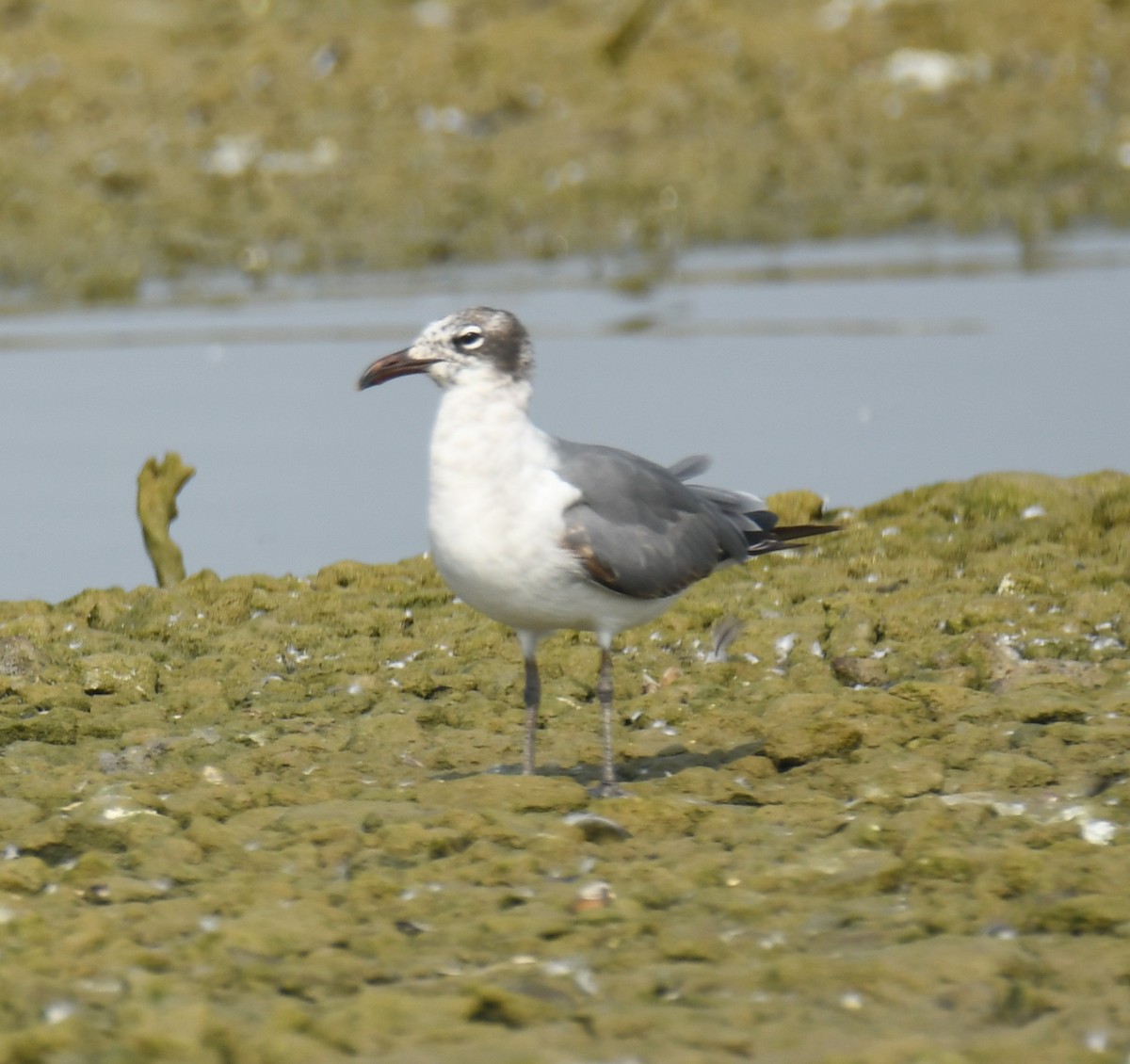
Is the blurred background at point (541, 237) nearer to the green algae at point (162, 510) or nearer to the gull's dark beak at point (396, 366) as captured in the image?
the green algae at point (162, 510)

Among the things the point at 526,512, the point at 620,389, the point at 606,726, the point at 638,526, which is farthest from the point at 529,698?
the point at 620,389

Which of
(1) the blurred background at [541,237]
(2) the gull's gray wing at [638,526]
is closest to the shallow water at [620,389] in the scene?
(1) the blurred background at [541,237]

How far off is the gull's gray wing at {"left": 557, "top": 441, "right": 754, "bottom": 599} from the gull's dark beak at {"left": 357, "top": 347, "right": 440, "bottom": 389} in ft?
1.50

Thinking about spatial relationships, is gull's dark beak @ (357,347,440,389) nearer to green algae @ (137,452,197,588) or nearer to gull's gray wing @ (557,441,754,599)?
gull's gray wing @ (557,441,754,599)

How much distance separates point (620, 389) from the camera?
447 inches

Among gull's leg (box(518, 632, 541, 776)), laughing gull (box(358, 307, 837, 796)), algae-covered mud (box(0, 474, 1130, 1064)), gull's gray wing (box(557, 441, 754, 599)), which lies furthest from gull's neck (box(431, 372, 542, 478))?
algae-covered mud (box(0, 474, 1130, 1064))

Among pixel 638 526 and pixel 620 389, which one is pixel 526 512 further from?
pixel 620 389

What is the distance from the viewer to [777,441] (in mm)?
10289

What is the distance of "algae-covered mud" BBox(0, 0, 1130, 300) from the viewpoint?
15.7 meters

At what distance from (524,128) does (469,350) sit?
466 inches

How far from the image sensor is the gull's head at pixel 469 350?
232 inches

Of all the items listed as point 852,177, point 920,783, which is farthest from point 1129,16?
point 920,783

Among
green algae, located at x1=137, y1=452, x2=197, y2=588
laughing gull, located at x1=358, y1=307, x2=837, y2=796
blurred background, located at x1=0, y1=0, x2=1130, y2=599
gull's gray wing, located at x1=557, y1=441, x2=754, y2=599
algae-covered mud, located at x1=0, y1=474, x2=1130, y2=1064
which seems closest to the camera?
algae-covered mud, located at x1=0, y1=474, x2=1130, y2=1064

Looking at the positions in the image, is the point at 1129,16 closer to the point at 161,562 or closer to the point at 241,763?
the point at 161,562
